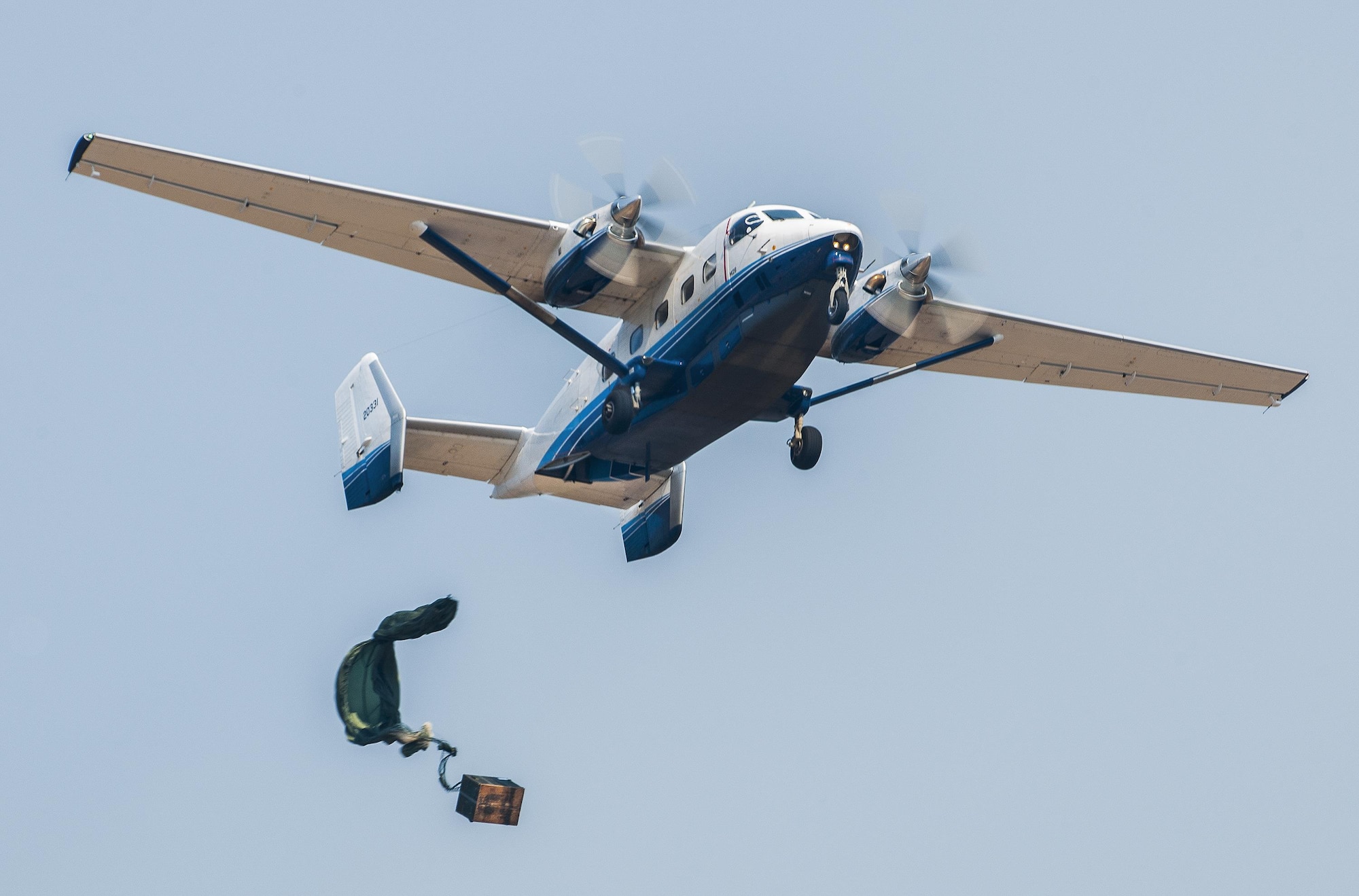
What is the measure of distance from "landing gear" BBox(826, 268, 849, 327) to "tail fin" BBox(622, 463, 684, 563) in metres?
5.74

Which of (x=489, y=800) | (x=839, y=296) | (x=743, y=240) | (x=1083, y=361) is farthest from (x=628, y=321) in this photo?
(x=1083, y=361)

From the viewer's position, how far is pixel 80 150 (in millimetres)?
17125

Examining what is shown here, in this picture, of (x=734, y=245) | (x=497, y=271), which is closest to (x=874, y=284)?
(x=734, y=245)

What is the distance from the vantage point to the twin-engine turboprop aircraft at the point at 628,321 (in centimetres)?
1714

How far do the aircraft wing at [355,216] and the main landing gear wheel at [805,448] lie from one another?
2.82 metres

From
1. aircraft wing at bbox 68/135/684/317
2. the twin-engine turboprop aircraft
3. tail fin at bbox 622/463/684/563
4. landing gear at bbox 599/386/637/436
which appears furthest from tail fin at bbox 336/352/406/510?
tail fin at bbox 622/463/684/563

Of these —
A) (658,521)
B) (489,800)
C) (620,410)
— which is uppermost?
(620,410)

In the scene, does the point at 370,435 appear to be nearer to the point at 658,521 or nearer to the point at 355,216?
the point at 355,216

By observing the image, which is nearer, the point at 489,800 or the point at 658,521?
the point at 489,800

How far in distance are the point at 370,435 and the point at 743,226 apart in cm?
609

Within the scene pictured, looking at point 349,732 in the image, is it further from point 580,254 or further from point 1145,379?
point 1145,379

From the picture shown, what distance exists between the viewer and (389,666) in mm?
16531

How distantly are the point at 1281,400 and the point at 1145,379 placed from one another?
2.38 metres

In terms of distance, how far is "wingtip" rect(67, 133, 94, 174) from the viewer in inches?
671
